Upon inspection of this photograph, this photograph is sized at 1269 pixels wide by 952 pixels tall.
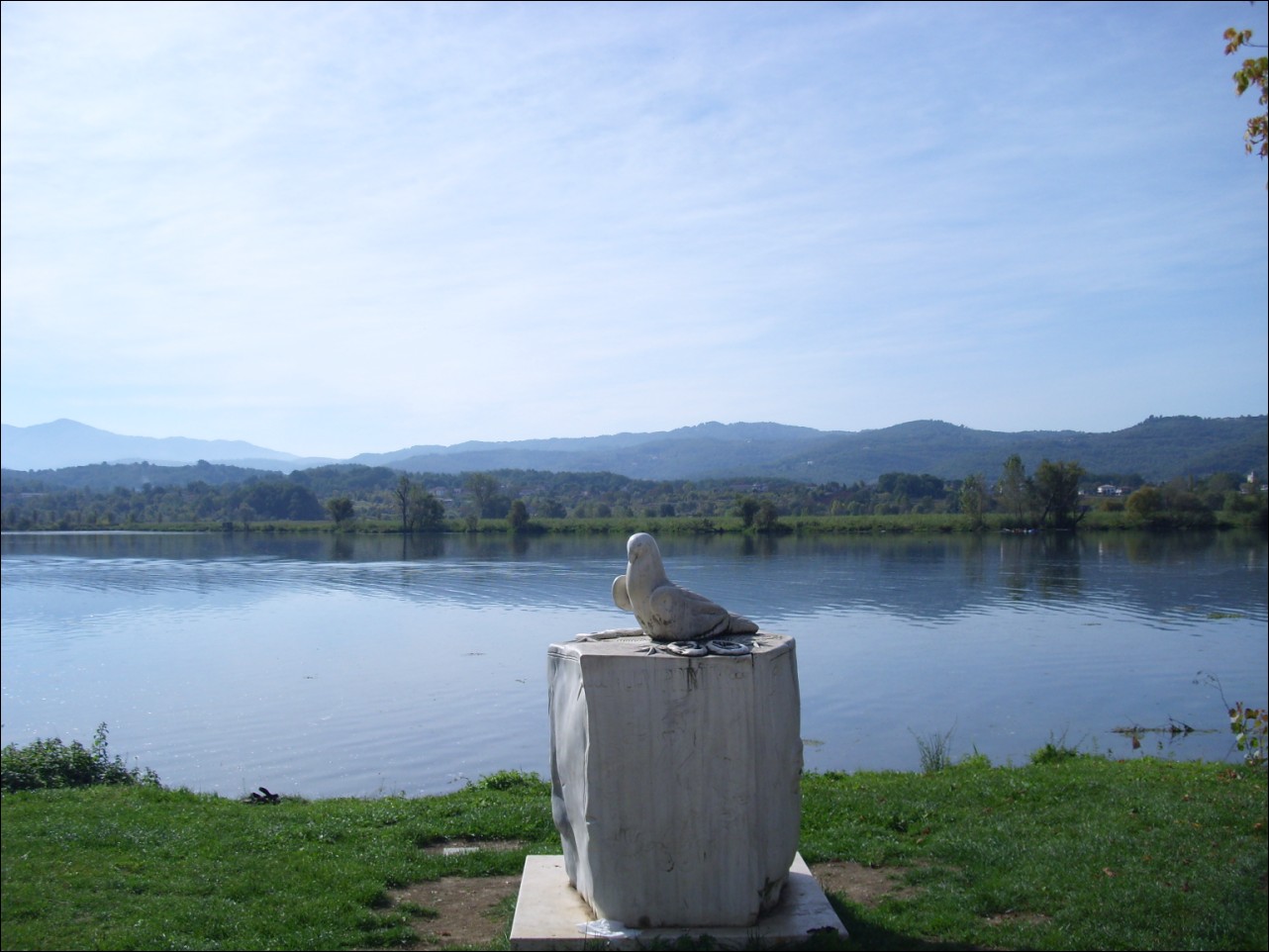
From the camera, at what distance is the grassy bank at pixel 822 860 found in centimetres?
623

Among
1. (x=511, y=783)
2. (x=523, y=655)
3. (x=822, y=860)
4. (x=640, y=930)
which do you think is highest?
(x=640, y=930)

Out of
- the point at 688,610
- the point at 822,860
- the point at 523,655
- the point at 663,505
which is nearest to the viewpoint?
the point at 688,610

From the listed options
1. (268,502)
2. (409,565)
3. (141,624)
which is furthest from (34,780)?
(268,502)

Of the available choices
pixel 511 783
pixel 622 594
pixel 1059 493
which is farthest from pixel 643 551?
pixel 1059 493

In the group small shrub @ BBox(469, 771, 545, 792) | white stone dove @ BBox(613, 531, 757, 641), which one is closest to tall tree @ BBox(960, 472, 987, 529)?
small shrub @ BBox(469, 771, 545, 792)

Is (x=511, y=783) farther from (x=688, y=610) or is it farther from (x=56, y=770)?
(x=688, y=610)

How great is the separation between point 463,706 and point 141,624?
18.7 m

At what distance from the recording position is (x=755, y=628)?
6.43 metres

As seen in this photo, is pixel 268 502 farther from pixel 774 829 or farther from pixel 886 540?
pixel 774 829

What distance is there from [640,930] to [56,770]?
871cm

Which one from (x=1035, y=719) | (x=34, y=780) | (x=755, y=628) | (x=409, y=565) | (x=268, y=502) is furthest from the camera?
(x=268, y=502)

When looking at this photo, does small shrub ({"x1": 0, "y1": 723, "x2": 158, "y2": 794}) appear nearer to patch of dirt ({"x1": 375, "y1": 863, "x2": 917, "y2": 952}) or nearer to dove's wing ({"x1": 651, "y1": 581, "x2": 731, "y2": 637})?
patch of dirt ({"x1": 375, "y1": 863, "x2": 917, "y2": 952})

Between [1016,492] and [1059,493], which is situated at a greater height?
[1016,492]

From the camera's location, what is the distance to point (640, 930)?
19.1ft
